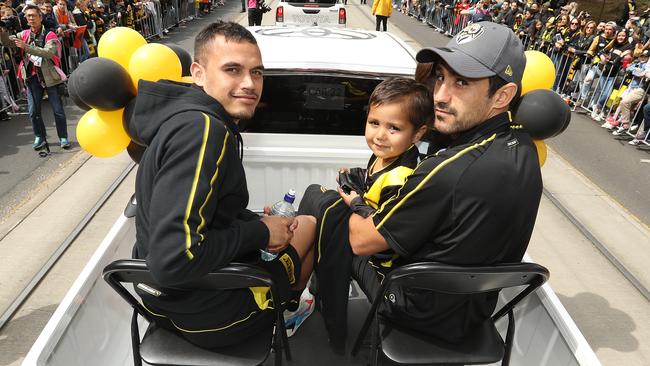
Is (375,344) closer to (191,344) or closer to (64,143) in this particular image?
(191,344)

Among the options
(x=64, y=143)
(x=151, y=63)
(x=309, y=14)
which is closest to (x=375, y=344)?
(x=151, y=63)

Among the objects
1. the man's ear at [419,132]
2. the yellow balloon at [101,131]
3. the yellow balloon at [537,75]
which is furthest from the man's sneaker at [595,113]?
the yellow balloon at [101,131]

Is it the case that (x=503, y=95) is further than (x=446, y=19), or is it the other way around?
(x=446, y=19)

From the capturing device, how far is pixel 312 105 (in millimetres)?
3383

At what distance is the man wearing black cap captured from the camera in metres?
1.51

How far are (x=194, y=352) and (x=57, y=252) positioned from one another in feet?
9.04

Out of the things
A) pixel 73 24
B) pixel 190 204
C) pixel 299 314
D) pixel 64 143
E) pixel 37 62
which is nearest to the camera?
pixel 190 204

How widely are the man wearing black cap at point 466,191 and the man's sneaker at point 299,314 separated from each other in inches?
32.3

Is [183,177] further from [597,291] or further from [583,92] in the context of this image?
[583,92]

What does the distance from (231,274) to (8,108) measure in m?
7.77

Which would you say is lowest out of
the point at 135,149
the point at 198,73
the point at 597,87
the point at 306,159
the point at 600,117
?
the point at 600,117

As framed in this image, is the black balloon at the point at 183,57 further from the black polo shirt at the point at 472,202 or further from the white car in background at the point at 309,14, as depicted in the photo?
the white car in background at the point at 309,14

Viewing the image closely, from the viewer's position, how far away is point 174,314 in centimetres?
171

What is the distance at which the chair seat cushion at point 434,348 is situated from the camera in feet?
5.85
